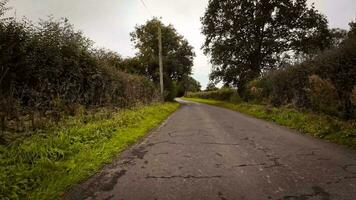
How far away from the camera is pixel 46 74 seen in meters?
12.0

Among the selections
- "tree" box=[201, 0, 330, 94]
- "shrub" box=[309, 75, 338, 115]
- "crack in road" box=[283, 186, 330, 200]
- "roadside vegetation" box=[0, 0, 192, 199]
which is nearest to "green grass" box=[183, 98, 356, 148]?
"shrub" box=[309, 75, 338, 115]

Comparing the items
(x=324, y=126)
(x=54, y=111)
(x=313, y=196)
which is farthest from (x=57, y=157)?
(x=324, y=126)

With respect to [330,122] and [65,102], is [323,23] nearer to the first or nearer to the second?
[330,122]

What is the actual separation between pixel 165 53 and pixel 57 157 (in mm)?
35749

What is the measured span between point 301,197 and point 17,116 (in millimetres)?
7605

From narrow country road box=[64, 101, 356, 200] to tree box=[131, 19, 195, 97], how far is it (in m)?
30.9

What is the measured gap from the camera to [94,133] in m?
9.77

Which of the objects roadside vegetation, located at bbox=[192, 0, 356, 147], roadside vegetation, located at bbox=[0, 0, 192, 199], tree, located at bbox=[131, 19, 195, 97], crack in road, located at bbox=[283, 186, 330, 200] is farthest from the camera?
tree, located at bbox=[131, 19, 195, 97]

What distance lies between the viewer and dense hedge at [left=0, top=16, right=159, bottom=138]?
987 cm

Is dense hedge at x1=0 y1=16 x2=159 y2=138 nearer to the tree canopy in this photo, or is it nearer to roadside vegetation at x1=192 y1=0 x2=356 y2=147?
roadside vegetation at x1=192 y1=0 x2=356 y2=147

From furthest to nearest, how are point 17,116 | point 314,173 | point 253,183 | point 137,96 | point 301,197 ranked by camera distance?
1. point 137,96
2. point 17,116
3. point 314,173
4. point 253,183
5. point 301,197

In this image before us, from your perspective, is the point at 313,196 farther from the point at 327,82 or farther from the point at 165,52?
the point at 165,52

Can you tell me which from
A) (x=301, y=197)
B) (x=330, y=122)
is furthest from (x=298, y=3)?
(x=301, y=197)

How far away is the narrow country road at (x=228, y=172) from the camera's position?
494 centimetres
